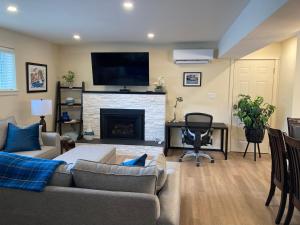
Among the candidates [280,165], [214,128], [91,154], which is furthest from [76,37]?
[280,165]

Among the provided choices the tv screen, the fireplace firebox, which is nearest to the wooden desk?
the fireplace firebox

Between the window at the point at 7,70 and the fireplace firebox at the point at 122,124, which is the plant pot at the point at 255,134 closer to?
the fireplace firebox at the point at 122,124

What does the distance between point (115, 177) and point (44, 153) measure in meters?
2.43

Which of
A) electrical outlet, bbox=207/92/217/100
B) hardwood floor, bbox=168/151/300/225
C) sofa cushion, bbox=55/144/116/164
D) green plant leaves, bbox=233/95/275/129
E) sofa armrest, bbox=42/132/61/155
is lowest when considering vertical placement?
hardwood floor, bbox=168/151/300/225

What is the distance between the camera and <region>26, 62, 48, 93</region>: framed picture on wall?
4.91 m

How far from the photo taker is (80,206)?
1.69 meters

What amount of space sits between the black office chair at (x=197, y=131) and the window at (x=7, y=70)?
3331 millimetres

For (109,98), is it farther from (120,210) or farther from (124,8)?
(120,210)

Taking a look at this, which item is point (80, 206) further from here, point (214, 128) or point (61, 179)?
point (214, 128)

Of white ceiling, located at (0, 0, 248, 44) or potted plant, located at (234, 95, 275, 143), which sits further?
potted plant, located at (234, 95, 275, 143)

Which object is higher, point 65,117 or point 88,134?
point 65,117

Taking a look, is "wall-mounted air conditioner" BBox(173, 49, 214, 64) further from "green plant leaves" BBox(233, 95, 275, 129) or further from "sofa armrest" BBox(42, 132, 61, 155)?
"sofa armrest" BBox(42, 132, 61, 155)

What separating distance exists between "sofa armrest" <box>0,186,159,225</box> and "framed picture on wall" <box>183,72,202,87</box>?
4320mm

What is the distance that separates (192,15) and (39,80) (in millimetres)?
3596
